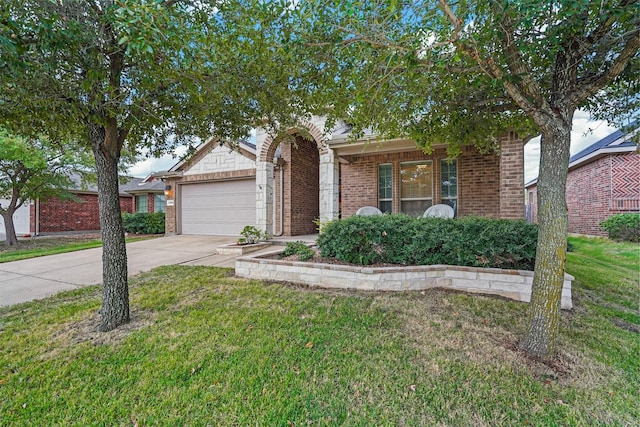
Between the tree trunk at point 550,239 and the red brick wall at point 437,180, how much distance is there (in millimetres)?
4592

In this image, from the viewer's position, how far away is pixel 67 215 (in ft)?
57.2

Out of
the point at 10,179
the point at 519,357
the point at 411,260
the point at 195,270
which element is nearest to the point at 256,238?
the point at 195,270

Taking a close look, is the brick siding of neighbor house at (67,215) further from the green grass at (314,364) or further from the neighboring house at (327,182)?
the green grass at (314,364)

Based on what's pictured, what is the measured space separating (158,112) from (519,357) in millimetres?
4833

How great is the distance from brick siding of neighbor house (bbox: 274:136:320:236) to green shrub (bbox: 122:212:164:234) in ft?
25.9

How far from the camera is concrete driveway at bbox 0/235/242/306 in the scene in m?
4.96

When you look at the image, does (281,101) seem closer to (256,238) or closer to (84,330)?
(84,330)

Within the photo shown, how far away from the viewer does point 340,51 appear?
11.0ft

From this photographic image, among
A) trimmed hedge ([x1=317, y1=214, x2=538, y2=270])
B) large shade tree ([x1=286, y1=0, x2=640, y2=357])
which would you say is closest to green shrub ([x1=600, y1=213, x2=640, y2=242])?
trimmed hedge ([x1=317, y1=214, x2=538, y2=270])

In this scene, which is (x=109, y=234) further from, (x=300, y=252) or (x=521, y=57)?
(x=521, y=57)

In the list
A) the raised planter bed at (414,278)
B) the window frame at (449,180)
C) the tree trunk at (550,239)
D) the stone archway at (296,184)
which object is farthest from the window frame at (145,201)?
the tree trunk at (550,239)

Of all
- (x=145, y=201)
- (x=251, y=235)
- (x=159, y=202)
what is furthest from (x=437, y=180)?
(x=145, y=201)

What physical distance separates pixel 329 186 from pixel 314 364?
21.4ft

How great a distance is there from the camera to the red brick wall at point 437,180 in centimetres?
807
